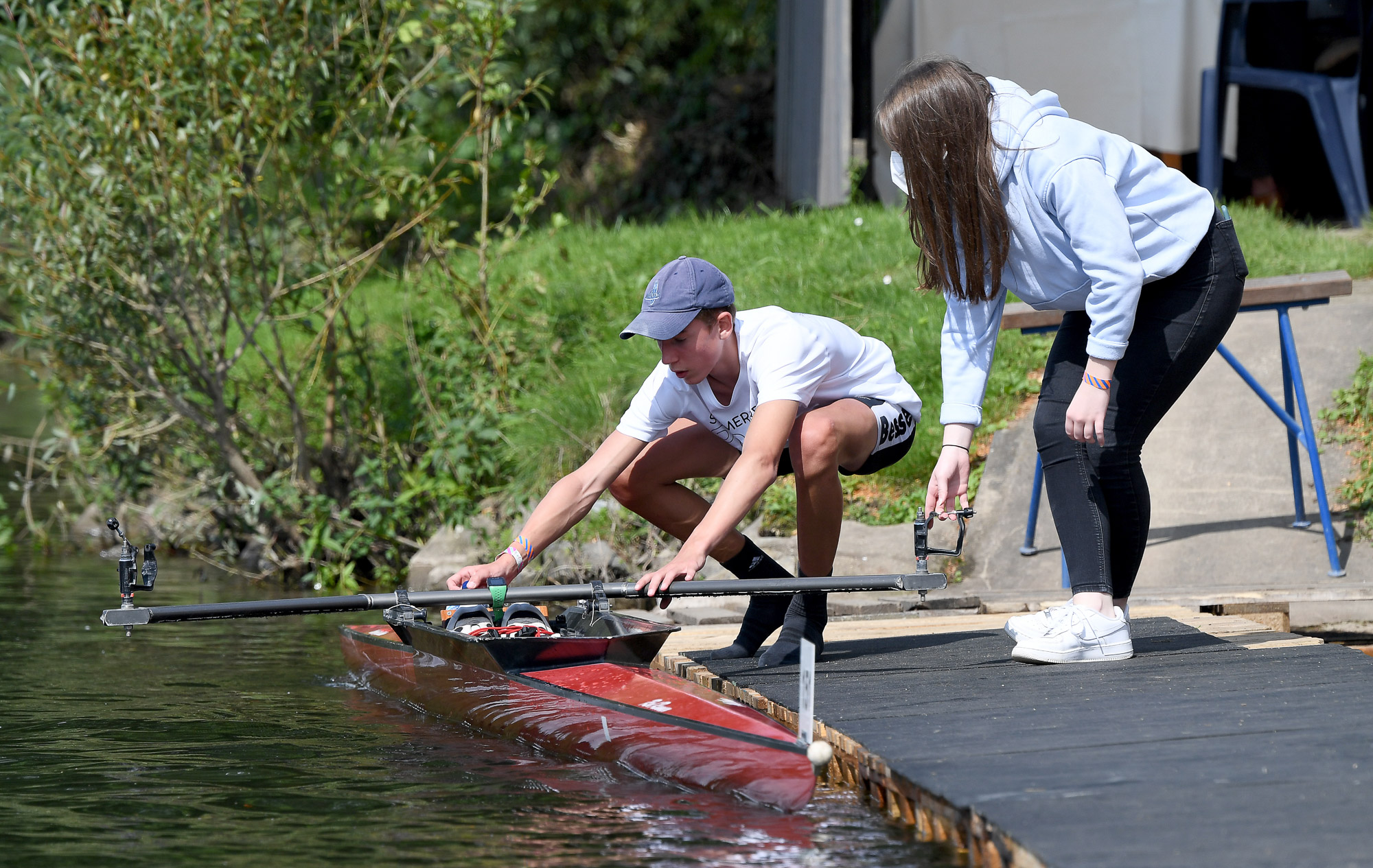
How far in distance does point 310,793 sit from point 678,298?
1.56 metres

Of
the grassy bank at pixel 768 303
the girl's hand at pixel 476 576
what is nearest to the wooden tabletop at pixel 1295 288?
the grassy bank at pixel 768 303

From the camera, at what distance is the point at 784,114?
11.3 m

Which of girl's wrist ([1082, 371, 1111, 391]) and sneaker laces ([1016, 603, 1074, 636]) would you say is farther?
sneaker laces ([1016, 603, 1074, 636])

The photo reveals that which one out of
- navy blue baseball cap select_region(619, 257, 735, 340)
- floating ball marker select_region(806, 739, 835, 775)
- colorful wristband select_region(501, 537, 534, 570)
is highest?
navy blue baseball cap select_region(619, 257, 735, 340)

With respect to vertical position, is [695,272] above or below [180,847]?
above

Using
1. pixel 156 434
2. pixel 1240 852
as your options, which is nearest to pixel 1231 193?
pixel 156 434

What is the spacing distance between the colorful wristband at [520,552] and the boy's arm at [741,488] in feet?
1.63

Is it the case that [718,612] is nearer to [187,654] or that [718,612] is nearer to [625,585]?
[625,585]

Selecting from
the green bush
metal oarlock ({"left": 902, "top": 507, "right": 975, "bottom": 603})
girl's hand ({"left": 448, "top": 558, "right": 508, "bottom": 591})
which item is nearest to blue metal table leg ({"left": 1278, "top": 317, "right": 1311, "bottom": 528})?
metal oarlock ({"left": 902, "top": 507, "right": 975, "bottom": 603})

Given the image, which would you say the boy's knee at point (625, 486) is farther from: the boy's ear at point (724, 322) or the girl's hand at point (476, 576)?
the boy's ear at point (724, 322)

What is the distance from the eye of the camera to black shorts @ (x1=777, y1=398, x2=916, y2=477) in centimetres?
422

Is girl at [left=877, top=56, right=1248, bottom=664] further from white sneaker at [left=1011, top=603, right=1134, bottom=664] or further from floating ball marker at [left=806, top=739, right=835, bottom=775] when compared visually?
floating ball marker at [left=806, top=739, right=835, bottom=775]

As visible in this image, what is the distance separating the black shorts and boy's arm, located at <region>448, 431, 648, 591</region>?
466mm

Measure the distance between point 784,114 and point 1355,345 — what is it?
5.52 m
